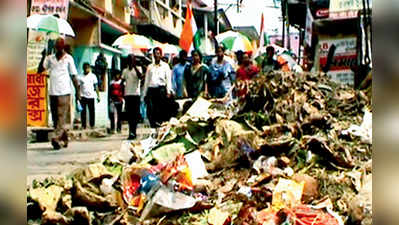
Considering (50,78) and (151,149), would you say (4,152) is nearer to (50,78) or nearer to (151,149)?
(151,149)

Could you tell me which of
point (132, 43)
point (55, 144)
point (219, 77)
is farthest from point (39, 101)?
point (132, 43)

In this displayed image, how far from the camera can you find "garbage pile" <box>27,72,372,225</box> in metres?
4.52

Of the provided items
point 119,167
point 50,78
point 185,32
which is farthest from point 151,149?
point 185,32

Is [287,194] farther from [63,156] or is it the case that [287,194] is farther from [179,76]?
[179,76]

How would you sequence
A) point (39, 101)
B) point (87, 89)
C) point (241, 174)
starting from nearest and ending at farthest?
point (241, 174) → point (39, 101) → point (87, 89)

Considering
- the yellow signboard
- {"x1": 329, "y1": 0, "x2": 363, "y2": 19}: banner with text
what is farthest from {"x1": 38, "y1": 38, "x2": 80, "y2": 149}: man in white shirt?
{"x1": 329, "y1": 0, "x2": 363, "y2": 19}: banner with text

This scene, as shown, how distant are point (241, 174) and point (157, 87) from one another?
15.6 feet

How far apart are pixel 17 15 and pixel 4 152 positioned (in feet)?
1.02

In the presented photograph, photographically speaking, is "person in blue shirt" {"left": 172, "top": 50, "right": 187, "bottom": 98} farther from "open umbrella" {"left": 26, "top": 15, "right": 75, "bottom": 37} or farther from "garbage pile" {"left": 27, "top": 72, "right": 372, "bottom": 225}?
"garbage pile" {"left": 27, "top": 72, "right": 372, "bottom": 225}

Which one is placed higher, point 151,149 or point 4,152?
point 4,152

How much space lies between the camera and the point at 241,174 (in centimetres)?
545

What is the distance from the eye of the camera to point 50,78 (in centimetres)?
797

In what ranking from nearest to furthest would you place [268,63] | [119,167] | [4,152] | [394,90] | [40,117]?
[394,90] → [4,152] → [119,167] → [40,117] → [268,63]

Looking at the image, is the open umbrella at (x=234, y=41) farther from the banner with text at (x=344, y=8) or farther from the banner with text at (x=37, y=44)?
the banner with text at (x=37, y=44)
